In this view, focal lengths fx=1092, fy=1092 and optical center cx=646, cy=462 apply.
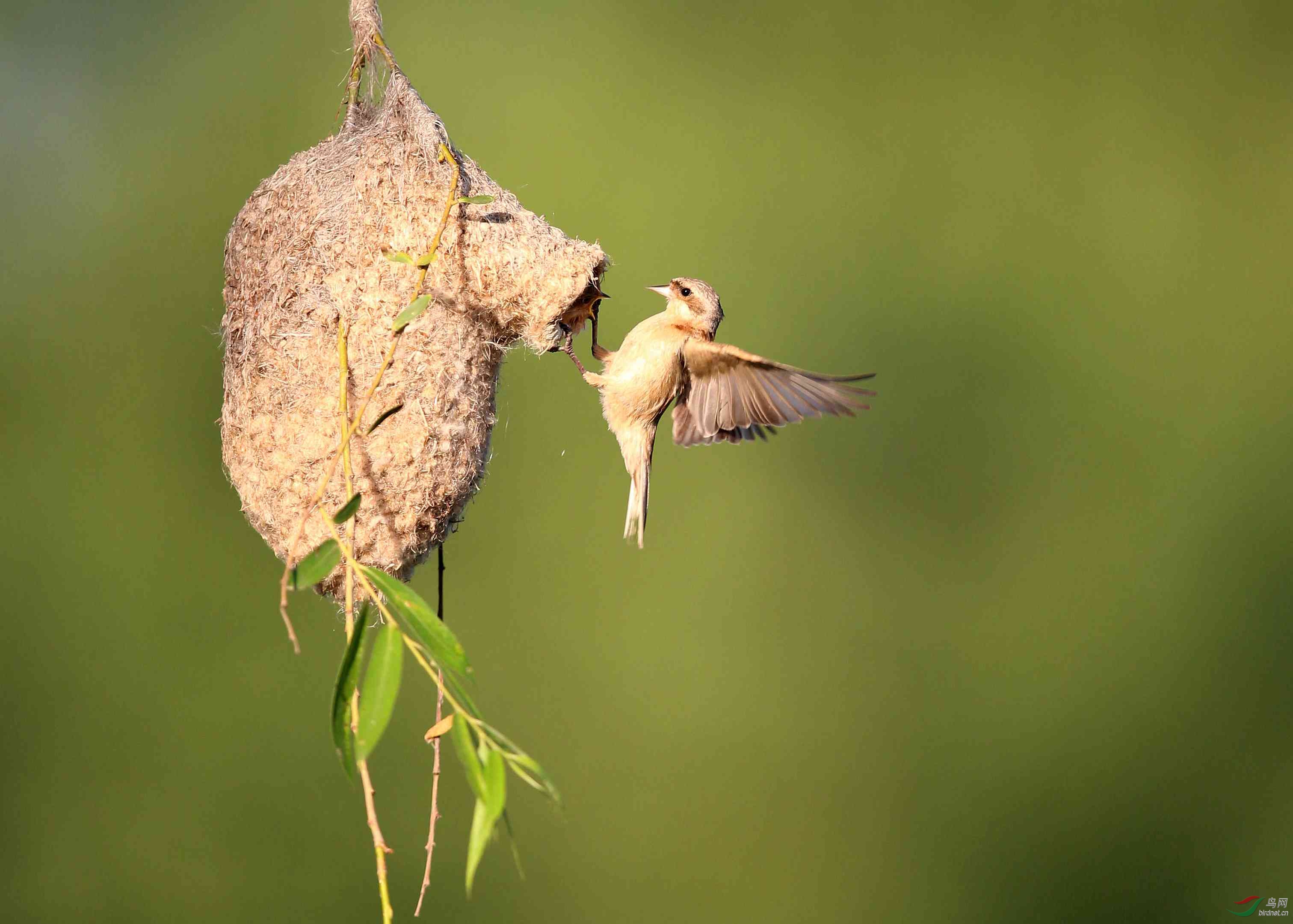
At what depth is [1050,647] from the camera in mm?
5340

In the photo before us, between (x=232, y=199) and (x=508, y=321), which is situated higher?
(x=232, y=199)

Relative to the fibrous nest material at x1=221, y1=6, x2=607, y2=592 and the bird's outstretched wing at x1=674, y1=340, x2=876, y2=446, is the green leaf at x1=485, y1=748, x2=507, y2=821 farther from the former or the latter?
the bird's outstretched wing at x1=674, y1=340, x2=876, y2=446

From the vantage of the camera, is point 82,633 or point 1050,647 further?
point 1050,647

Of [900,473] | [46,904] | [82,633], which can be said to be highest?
[900,473]

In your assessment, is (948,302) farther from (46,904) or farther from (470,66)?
(46,904)

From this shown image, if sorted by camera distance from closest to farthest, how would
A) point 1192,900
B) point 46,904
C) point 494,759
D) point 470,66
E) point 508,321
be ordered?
1. point 494,759
2. point 508,321
3. point 46,904
4. point 470,66
5. point 1192,900

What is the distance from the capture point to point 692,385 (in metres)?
2.35

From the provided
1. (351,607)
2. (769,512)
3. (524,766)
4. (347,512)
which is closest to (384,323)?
(351,607)

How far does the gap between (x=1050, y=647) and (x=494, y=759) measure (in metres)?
4.72

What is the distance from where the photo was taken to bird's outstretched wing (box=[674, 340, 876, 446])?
209cm

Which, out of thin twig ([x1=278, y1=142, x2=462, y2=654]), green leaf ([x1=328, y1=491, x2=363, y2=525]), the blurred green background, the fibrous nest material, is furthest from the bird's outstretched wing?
the blurred green background

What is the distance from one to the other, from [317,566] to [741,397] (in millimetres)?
1205

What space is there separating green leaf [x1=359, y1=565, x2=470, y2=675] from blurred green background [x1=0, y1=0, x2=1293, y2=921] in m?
2.93

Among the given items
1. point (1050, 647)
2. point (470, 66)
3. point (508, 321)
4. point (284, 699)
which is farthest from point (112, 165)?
point (1050, 647)
